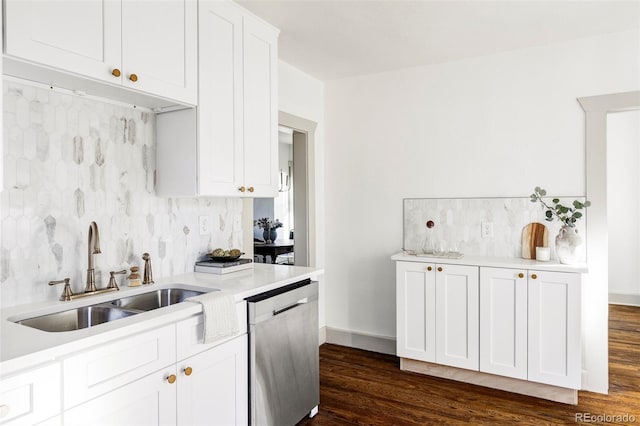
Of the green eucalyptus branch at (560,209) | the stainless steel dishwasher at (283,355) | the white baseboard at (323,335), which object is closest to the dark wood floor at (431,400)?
the stainless steel dishwasher at (283,355)

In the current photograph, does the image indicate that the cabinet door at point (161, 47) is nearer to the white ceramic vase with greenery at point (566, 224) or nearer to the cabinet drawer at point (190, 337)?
the cabinet drawer at point (190, 337)

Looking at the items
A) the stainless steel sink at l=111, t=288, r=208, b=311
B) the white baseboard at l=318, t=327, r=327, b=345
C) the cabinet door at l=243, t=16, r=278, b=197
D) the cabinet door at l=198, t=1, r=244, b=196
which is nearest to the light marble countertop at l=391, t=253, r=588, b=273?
the white baseboard at l=318, t=327, r=327, b=345

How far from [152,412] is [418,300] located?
221 centimetres

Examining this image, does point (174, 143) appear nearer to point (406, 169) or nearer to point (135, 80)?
point (135, 80)

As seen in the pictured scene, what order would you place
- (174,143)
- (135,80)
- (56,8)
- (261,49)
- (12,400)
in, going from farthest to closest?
1. (261,49)
2. (174,143)
3. (135,80)
4. (56,8)
5. (12,400)

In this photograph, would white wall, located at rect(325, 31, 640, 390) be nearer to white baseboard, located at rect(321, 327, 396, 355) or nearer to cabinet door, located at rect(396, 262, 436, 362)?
white baseboard, located at rect(321, 327, 396, 355)

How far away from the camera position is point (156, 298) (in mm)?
2217

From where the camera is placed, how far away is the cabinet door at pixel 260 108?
2.55 metres

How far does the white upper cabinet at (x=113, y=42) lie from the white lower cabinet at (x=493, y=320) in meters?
2.20

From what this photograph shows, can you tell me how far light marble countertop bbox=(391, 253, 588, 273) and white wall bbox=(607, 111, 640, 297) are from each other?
3.48m

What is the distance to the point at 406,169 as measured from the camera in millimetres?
3752

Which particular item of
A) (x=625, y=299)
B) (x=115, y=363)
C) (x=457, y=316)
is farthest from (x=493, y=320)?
(x=625, y=299)

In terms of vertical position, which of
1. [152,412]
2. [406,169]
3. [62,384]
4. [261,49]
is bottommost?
[152,412]

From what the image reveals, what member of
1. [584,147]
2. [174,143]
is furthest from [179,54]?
[584,147]
